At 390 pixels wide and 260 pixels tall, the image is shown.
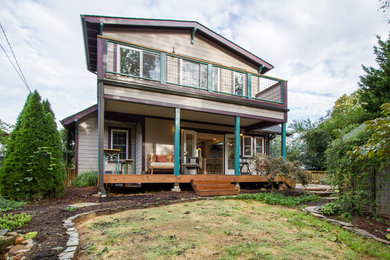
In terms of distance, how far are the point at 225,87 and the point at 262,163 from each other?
421 cm

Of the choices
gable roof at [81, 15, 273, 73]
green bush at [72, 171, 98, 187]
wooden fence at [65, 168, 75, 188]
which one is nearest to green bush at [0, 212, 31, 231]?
green bush at [72, 171, 98, 187]

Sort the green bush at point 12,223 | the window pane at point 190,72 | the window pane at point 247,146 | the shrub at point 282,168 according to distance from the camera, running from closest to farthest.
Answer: the green bush at point 12,223 < the shrub at point 282,168 < the window pane at point 190,72 < the window pane at point 247,146

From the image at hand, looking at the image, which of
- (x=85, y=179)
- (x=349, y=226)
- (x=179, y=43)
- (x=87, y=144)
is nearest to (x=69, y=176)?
(x=85, y=179)

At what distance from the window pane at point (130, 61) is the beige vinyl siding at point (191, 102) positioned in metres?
0.92

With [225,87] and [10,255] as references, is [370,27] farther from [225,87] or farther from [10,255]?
[10,255]

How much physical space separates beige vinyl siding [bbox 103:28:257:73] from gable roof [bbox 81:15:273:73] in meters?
0.22

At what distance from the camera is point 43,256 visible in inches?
91.3

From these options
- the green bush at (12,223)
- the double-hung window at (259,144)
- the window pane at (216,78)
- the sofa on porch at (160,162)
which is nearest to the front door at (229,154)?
the double-hung window at (259,144)

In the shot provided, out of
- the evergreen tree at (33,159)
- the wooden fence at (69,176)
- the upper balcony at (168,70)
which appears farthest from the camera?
the wooden fence at (69,176)

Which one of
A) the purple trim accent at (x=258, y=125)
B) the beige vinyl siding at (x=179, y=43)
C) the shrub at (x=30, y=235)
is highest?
the beige vinyl siding at (x=179, y=43)

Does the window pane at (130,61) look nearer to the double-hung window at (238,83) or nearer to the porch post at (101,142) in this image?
the porch post at (101,142)

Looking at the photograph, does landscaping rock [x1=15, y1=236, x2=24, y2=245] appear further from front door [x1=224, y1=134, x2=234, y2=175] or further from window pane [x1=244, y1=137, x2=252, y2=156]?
window pane [x1=244, y1=137, x2=252, y2=156]

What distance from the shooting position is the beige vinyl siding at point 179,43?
29.9 ft

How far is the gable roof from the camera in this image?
327 inches
